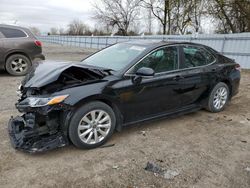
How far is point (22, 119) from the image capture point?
11.0 ft

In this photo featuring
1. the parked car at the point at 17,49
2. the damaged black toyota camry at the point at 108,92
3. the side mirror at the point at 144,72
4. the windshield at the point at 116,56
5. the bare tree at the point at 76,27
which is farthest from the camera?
the bare tree at the point at 76,27

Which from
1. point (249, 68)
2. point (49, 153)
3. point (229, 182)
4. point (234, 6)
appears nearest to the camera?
point (229, 182)

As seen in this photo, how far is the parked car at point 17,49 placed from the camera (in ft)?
24.2

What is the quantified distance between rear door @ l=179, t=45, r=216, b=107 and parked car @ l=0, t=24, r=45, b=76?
18.6ft

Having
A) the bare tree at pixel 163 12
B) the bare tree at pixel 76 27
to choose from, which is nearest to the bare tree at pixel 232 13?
the bare tree at pixel 163 12

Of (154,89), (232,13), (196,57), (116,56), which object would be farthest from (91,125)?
(232,13)

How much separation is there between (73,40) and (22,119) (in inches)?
1220

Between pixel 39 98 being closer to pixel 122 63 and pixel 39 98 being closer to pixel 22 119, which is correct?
pixel 22 119

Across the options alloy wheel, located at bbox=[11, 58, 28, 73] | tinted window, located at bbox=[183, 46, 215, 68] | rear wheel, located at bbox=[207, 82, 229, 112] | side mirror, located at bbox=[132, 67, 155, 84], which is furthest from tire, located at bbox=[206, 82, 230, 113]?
alloy wheel, located at bbox=[11, 58, 28, 73]

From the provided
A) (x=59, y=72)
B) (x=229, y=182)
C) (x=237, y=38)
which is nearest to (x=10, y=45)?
(x=59, y=72)

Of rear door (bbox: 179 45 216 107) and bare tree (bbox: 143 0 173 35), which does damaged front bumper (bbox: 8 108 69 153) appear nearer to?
rear door (bbox: 179 45 216 107)

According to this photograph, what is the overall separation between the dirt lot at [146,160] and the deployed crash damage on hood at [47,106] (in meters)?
0.23

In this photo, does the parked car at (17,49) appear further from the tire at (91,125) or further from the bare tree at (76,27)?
the bare tree at (76,27)

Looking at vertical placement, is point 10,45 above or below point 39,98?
above
